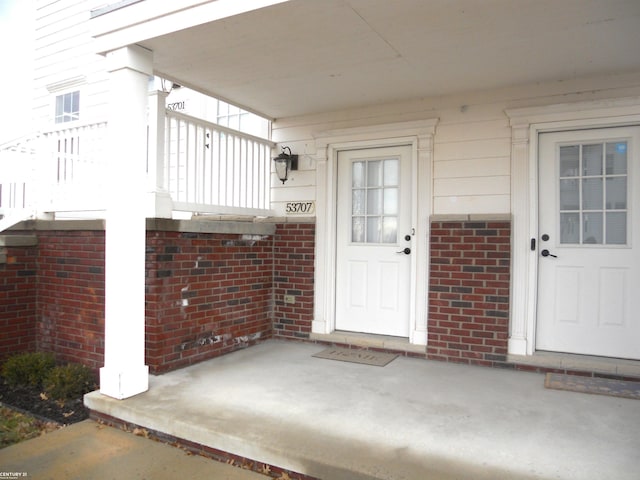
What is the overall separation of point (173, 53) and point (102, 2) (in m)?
4.59

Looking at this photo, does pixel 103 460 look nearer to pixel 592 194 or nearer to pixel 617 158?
pixel 592 194

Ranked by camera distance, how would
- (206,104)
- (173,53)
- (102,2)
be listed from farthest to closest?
(102,2), (206,104), (173,53)

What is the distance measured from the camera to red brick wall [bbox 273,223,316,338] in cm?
504

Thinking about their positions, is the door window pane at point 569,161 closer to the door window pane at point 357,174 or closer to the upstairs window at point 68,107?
the door window pane at point 357,174

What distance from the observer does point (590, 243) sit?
395 centimetres

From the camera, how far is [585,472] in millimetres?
2279

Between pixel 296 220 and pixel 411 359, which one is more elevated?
pixel 296 220

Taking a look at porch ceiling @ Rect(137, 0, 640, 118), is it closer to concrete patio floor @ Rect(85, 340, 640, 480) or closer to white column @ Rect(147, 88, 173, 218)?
white column @ Rect(147, 88, 173, 218)

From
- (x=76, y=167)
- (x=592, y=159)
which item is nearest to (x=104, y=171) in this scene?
(x=76, y=167)

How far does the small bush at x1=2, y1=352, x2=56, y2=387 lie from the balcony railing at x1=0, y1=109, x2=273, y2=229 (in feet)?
4.83

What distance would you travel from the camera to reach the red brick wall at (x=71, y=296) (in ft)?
14.0

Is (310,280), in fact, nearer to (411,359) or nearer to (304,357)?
(304,357)

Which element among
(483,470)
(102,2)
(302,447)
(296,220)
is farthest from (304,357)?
(102,2)

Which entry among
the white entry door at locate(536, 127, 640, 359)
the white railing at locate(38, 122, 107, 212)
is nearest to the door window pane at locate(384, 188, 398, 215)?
the white entry door at locate(536, 127, 640, 359)
